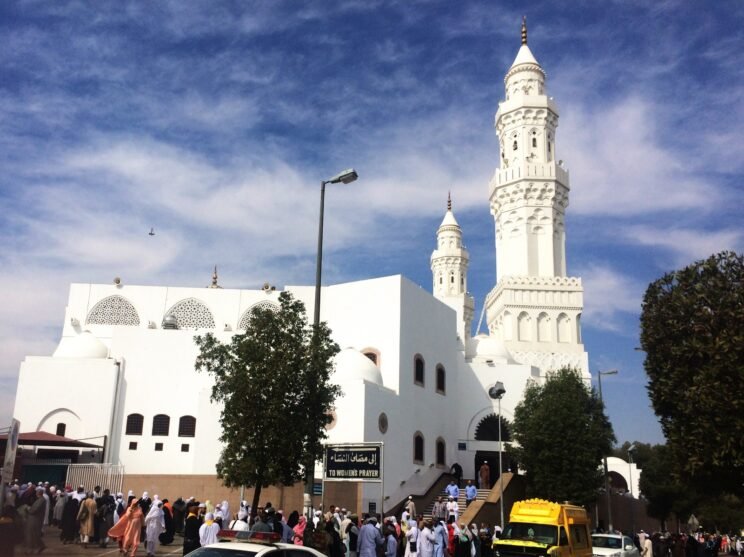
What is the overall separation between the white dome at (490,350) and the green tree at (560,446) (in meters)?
7.51

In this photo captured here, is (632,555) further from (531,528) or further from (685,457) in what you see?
(531,528)

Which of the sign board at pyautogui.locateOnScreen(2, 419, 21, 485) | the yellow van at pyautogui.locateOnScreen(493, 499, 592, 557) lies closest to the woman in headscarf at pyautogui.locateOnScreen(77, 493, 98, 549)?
the yellow van at pyautogui.locateOnScreen(493, 499, 592, 557)

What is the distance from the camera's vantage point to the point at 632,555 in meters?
16.4

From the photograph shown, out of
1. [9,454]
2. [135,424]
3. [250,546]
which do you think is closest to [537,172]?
[135,424]

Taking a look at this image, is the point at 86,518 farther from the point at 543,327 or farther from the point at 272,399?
the point at 543,327

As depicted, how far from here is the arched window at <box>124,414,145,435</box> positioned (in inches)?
1172

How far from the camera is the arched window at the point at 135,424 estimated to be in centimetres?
2977

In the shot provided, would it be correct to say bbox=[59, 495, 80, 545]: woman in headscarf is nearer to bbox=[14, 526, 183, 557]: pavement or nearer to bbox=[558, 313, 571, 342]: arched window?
bbox=[14, 526, 183, 557]: pavement

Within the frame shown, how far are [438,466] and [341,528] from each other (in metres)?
15.2

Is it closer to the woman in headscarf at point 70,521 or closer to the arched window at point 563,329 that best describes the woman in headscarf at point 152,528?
the woman in headscarf at point 70,521

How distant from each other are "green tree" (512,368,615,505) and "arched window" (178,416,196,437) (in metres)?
13.7

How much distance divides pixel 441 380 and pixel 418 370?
2.33 meters

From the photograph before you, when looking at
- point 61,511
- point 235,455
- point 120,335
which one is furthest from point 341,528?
point 120,335

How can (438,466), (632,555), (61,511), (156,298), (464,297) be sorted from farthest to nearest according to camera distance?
(464,297) < (156,298) < (438,466) < (61,511) < (632,555)
